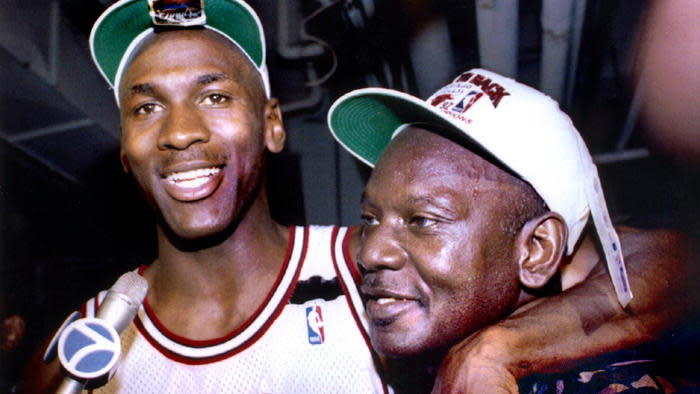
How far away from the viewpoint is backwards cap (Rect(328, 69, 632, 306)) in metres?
1.05

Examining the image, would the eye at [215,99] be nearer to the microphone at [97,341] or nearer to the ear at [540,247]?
the microphone at [97,341]

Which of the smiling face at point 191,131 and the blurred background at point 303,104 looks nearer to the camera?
the smiling face at point 191,131

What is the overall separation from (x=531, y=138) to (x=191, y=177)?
31.5 inches

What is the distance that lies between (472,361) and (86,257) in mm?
2170

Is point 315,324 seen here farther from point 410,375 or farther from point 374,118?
point 374,118

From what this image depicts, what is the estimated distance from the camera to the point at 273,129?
1516 millimetres

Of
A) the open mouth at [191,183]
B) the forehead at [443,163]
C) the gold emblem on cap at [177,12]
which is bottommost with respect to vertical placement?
the open mouth at [191,183]

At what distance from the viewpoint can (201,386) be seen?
1385mm

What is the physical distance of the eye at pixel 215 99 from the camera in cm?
138

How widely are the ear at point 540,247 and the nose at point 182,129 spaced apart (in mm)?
782

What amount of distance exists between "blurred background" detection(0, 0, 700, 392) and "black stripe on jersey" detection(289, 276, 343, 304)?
0.86 meters

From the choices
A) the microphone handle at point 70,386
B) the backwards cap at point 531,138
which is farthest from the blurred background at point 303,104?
the microphone handle at point 70,386

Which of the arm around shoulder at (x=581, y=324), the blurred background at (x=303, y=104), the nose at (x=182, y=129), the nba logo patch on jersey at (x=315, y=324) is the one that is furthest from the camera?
the blurred background at (x=303, y=104)

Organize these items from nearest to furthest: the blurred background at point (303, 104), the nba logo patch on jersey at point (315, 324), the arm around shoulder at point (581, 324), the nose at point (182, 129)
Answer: the arm around shoulder at point (581, 324), the nose at point (182, 129), the nba logo patch on jersey at point (315, 324), the blurred background at point (303, 104)
